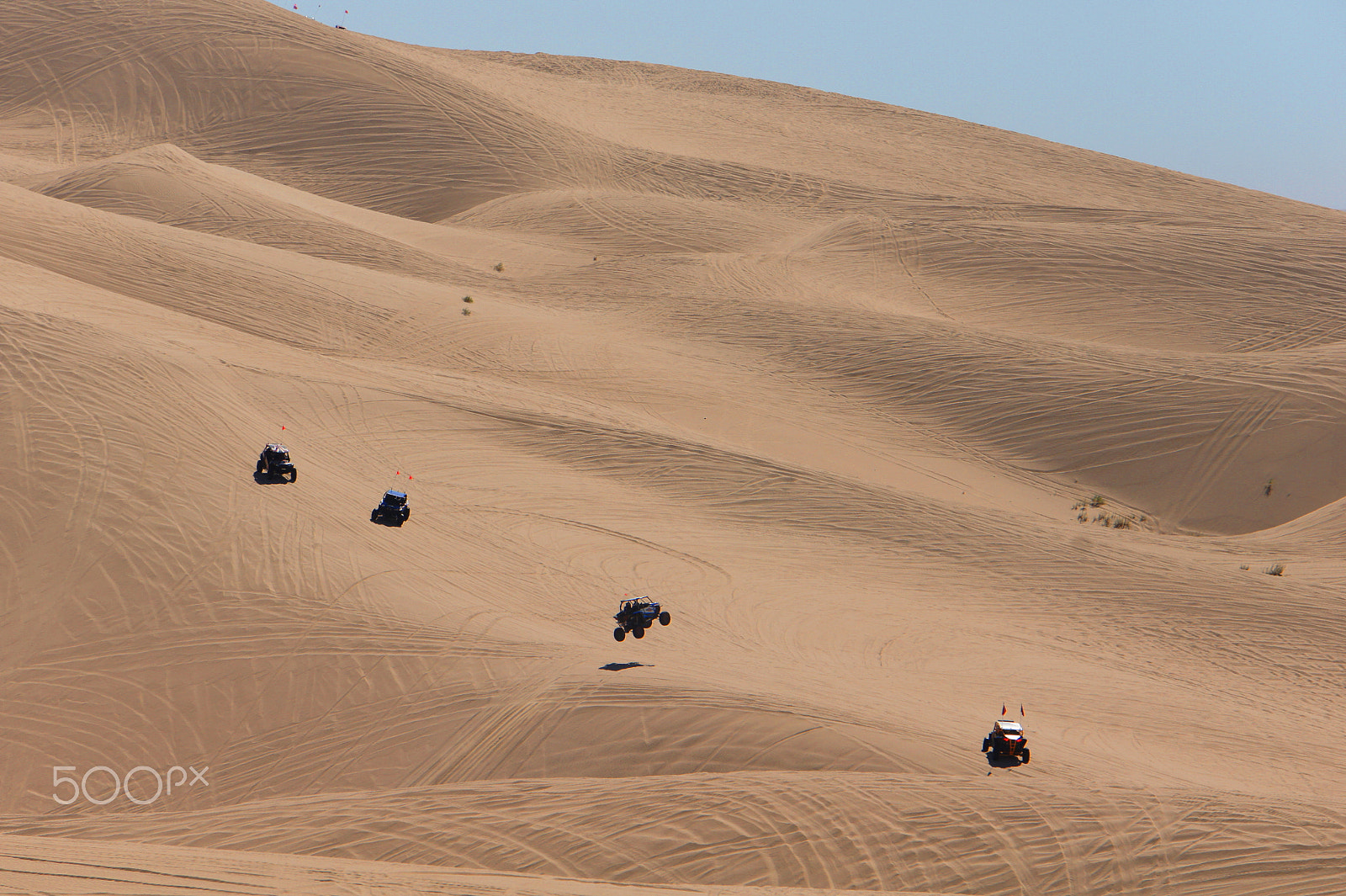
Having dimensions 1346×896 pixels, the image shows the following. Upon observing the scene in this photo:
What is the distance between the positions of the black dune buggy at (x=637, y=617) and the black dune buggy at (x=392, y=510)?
4799 millimetres

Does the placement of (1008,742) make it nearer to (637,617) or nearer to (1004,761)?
(1004,761)

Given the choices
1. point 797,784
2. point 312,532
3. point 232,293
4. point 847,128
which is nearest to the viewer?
point 797,784

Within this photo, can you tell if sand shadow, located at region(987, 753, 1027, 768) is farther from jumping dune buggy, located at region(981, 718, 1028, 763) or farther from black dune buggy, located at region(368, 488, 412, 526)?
black dune buggy, located at region(368, 488, 412, 526)

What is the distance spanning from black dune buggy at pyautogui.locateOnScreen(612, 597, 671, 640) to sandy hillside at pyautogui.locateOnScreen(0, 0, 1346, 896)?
543mm

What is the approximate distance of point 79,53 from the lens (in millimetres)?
44750

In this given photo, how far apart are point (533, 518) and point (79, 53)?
41477 millimetres

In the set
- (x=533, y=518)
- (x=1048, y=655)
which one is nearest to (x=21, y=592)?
(x=533, y=518)

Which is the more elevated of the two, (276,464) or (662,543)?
(276,464)

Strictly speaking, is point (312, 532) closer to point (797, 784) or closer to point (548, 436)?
point (548, 436)

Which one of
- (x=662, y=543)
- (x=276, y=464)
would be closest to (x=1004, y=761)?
(x=662, y=543)

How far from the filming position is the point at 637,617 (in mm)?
13391

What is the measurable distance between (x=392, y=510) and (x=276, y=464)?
2.09 m

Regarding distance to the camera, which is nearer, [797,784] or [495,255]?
[797,784]

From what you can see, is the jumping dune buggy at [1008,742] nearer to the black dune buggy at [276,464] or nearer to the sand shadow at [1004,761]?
the sand shadow at [1004,761]
